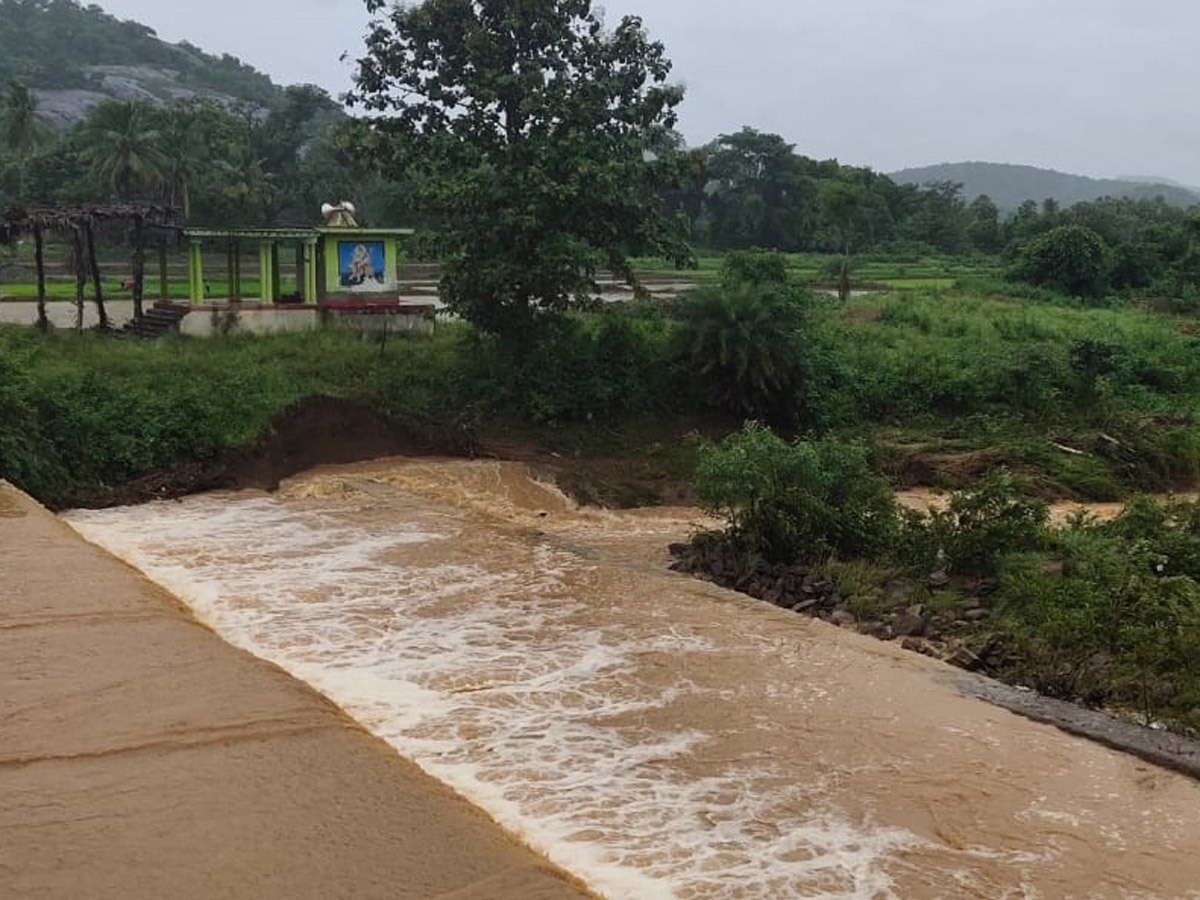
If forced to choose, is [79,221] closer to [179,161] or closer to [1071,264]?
[179,161]

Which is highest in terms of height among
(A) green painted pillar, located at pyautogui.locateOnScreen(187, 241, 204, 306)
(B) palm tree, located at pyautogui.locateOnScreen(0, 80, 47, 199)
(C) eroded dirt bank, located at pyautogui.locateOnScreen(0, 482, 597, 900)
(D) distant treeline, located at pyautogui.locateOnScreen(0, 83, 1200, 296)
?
(B) palm tree, located at pyautogui.locateOnScreen(0, 80, 47, 199)

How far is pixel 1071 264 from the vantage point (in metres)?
34.2

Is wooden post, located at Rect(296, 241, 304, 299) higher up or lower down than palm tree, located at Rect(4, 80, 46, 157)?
lower down

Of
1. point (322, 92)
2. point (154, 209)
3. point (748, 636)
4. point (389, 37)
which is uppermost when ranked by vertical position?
point (322, 92)

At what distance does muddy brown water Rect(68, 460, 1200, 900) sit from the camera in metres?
5.50

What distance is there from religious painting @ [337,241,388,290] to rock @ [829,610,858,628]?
1332 centimetres

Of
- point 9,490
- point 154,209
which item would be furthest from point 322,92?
point 9,490

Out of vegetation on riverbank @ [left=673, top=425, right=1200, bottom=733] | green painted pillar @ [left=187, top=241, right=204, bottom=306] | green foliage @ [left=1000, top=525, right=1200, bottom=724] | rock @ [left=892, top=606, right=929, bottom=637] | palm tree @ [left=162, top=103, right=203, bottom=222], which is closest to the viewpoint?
green foliage @ [left=1000, top=525, right=1200, bottom=724]

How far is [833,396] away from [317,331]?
867 cm

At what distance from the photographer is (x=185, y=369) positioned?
16484 mm

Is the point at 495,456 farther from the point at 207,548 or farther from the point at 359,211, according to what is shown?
the point at 359,211

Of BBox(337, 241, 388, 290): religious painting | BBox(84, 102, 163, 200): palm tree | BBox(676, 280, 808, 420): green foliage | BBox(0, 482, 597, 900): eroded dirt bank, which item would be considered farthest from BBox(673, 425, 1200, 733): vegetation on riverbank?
BBox(84, 102, 163, 200): palm tree

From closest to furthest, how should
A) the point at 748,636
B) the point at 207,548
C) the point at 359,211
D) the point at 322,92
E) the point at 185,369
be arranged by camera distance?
the point at 748,636 → the point at 207,548 → the point at 185,369 → the point at 359,211 → the point at 322,92

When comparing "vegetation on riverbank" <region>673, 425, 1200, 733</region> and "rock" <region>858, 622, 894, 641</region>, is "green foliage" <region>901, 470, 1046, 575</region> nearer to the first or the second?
"vegetation on riverbank" <region>673, 425, 1200, 733</region>
